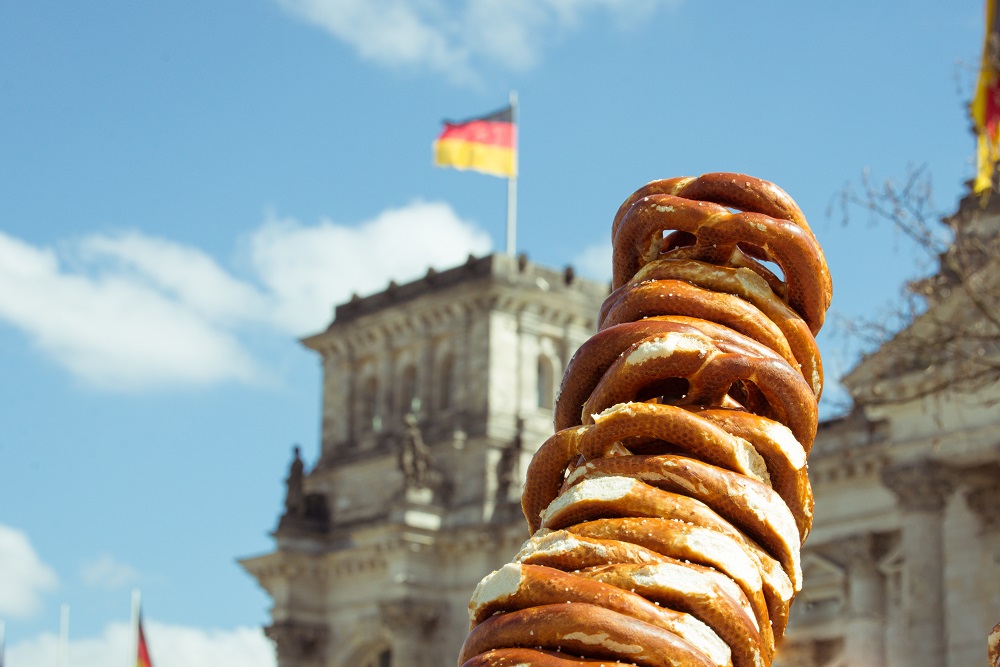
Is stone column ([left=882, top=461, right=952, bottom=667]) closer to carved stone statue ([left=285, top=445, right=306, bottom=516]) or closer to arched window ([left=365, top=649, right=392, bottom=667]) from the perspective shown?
arched window ([left=365, top=649, right=392, bottom=667])

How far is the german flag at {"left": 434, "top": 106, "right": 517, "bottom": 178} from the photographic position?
53344mm

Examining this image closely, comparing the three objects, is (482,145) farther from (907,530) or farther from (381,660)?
(907,530)

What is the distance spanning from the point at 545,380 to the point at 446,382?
2.98m

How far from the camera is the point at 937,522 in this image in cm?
3181

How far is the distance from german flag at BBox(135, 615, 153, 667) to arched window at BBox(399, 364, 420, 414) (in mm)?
11547

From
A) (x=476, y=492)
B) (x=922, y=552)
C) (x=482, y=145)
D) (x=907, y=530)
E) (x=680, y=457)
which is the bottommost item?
(x=680, y=457)

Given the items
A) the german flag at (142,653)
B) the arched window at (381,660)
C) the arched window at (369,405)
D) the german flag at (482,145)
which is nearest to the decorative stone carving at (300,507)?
the arched window at (369,405)

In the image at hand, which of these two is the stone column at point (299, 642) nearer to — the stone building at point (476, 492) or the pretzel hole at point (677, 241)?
the stone building at point (476, 492)

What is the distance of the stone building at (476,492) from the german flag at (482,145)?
3066 mm

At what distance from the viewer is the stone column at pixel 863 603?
33438mm

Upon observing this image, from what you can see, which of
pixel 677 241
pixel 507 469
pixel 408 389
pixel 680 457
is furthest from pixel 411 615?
pixel 680 457

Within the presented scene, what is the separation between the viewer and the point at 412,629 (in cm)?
4822

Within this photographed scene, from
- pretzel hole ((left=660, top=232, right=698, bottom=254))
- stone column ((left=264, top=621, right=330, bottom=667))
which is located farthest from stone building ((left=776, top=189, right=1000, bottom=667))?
pretzel hole ((left=660, top=232, right=698, bottom=254))

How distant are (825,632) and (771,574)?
3314 centimetres
